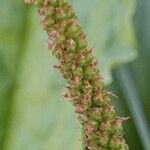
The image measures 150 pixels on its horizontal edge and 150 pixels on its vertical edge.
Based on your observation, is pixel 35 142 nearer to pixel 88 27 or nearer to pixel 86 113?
pixel 88 27

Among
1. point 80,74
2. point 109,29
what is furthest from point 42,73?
point 80,74

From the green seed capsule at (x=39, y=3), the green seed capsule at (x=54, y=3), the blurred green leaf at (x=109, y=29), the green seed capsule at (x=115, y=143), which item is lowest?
the green seed capsule at (x=115, y=143)

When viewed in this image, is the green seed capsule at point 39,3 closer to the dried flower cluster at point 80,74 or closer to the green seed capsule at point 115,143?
the dried flower cluster at point 80,74

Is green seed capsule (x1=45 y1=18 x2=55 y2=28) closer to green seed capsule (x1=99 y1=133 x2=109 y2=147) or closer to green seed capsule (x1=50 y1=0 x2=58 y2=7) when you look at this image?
green seed capsule (x1=50 y1=0 x2=58 y2=7)

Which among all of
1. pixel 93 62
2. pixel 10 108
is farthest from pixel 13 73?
pixel 93 62

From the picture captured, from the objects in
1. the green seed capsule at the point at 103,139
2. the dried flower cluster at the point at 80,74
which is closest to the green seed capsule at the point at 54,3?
the dried flower cluster at the point at 80,74

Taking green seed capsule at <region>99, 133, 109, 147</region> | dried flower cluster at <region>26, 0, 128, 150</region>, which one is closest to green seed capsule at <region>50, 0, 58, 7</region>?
dried flower cluster at <region>26, 0, 128, 150</region>
